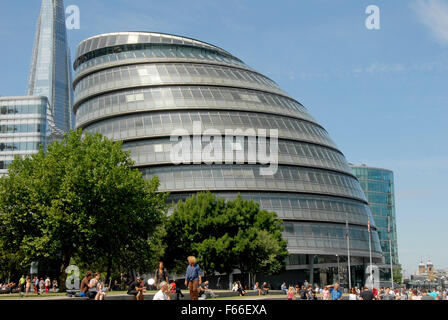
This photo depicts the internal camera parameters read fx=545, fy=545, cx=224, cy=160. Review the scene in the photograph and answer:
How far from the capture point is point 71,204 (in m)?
53.4

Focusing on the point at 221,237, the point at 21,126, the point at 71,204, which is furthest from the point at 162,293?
the point at 21,126

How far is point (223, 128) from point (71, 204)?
95.4 feet

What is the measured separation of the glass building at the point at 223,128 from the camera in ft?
249

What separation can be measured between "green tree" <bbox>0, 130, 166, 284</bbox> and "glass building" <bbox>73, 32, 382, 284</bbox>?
16.7 m

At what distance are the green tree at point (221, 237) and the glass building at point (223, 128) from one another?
10.6 metres

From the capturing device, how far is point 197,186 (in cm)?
7375

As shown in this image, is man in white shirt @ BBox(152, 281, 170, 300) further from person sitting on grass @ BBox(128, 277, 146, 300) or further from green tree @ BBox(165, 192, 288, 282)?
green tree @ BBox(165, 192, 288, 282)

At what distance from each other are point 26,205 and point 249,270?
2600 centimetres

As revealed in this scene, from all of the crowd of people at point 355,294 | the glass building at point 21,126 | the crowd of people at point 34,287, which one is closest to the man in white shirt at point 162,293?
the crowd of people at point 355,294

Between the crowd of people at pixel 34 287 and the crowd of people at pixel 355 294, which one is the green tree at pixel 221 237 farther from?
the crowd of people at pixel 355 294

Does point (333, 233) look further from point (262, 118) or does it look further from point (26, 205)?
point (26, 205)

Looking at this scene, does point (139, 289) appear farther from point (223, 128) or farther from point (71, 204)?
point (223, 128)

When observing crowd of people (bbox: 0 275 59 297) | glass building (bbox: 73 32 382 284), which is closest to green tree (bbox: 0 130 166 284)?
crowd of people (bbox: 0 275 59 297)
